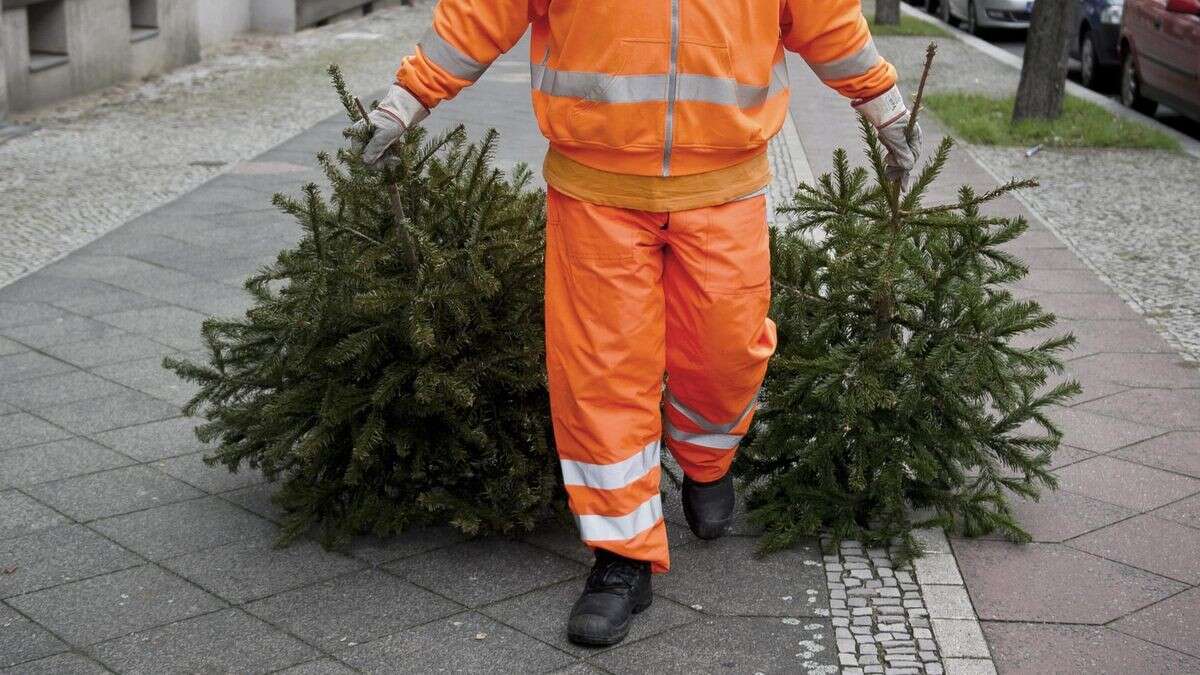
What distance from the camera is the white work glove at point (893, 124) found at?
12.5ft

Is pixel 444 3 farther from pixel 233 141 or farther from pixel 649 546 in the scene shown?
pixel 233 141

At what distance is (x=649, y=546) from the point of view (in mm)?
3652

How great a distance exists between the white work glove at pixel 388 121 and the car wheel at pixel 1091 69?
12.6m

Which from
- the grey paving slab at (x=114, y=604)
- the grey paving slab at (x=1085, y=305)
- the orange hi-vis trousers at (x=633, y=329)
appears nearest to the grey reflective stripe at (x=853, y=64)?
the orange hi-vis trousers at (x=633, y=329)

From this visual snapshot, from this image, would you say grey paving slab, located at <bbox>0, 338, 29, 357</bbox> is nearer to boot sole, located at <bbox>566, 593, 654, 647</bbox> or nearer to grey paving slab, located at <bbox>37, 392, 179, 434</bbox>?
grey paving slab, located at <bbox>37, 392, 179, 434</bbox>

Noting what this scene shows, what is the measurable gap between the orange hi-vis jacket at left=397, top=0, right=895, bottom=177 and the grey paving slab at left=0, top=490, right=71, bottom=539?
1599 mm

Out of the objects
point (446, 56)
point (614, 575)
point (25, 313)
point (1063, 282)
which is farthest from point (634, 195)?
point (1063, 282)

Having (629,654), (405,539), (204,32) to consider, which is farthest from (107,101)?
(629,654)

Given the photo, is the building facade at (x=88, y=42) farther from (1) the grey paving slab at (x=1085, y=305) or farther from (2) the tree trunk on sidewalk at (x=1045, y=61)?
(1) the grey paving slab at (x=1085, y=305)

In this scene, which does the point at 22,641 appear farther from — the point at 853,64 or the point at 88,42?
the point at 88,42

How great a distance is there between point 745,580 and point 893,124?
115 cm

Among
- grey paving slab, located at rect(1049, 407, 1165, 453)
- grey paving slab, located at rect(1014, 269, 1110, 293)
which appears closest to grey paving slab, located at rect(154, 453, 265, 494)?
grey paving slab, located at rect(1049, 407, 1165, 453)

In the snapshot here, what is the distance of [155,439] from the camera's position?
4895 millimetres

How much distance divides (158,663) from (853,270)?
197 cm
